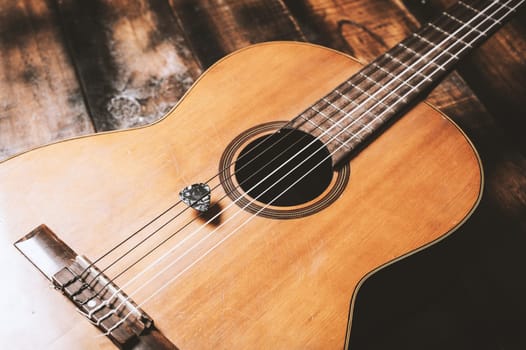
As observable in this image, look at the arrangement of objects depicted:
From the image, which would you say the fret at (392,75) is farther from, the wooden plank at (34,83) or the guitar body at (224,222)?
the wooden plank at (34,83)

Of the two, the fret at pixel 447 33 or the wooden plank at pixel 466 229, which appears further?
the fret at pixel 447 33

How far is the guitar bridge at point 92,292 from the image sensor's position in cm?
73

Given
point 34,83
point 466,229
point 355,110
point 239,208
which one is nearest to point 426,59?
point 355,110

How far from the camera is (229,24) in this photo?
1515 mm

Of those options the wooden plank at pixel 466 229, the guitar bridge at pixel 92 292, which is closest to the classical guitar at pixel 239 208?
the guitar bridge at pixel 92 292

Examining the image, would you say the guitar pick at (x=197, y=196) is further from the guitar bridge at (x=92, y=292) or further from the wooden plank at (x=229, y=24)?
the wooden plank at (x=229, y=24)

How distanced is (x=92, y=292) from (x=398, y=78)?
88 centimetres

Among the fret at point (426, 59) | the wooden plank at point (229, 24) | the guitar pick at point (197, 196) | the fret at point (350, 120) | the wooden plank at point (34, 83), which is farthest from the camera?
the wooden plank at point (229, 24)

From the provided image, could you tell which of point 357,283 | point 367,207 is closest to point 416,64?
point 367,207

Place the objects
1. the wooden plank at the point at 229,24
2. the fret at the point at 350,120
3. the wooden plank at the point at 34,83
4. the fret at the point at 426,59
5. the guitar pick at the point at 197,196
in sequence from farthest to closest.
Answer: the wooden plank at the point at 229,24 → the wooden plank at the point at 34,83 → the fret at the point at 426,59 → the fret at the point at 350,120 → the guitar pick at the point at 197,196

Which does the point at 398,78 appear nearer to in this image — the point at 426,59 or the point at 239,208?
the point at 426,59

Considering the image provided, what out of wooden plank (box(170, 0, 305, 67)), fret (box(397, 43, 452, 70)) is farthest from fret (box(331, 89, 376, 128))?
wooden plank (box(170, 0, 305, 67))

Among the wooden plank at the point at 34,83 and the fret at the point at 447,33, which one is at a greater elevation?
the wooden plank at the point at 34,83

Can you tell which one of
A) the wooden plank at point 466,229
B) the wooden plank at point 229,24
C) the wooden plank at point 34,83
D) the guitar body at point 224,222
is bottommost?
the wooden plank at point 466,229
